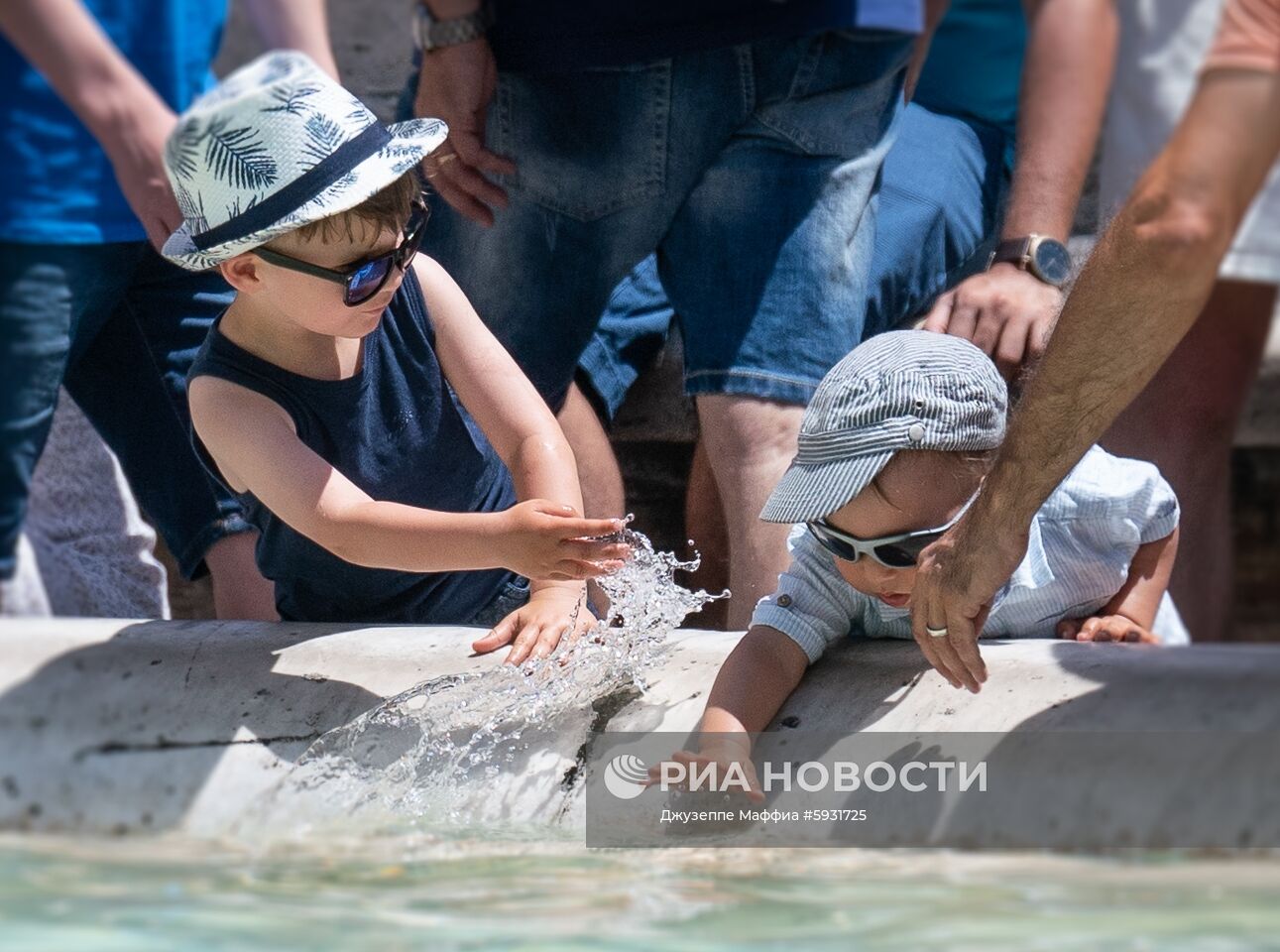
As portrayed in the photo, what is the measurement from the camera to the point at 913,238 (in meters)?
3.17

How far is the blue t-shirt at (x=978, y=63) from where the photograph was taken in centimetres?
332

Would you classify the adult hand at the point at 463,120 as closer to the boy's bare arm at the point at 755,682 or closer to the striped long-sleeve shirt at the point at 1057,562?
the striped long-sleeve shirt at the point at 1057,562

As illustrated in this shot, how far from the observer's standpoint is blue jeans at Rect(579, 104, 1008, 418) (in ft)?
10.4

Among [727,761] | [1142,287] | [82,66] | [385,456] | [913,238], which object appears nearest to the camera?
[1142,287]

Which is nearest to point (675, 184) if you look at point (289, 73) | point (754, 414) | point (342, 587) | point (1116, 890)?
point (754, 414)

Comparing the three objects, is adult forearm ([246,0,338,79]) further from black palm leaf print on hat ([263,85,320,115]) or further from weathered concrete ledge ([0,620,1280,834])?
weathered concrete ledge ([0,620,1280,834])

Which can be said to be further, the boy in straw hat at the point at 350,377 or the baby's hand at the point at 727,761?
the boy in straw hat at the point at 350,377

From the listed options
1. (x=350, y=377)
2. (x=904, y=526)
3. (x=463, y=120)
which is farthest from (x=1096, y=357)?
(x=463, y=120)

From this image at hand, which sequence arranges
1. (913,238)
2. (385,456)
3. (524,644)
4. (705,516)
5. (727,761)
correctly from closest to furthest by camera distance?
(727,761) < (524,644) < (385,456) < (913,238) < (705,516)

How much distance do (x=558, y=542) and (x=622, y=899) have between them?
52 centimetres

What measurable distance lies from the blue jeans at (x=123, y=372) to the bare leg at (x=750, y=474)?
3.26 ft

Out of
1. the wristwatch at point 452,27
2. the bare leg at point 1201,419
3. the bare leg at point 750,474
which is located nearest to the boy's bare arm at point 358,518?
the bare leg at point 750,474

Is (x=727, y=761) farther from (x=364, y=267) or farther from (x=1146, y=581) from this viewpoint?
(x=364, y=267)

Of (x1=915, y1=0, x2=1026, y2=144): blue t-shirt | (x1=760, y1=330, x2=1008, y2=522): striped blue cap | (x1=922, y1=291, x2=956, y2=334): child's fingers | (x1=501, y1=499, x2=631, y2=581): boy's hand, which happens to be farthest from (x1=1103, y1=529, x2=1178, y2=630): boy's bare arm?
(x1=915, y1=0, x2=1026, y2=144): blue t-shirt
